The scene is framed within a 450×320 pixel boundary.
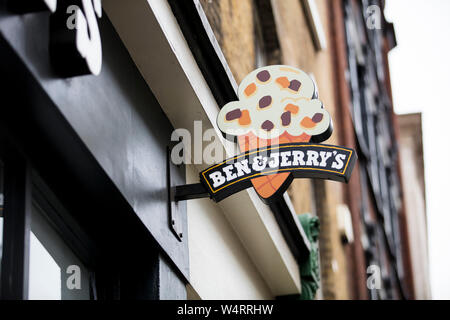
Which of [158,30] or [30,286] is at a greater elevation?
[158,30]

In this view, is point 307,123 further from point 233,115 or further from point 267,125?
point 233,115

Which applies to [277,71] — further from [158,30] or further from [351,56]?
[351,56]

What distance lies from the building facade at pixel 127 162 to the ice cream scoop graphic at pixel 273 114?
0.46 m

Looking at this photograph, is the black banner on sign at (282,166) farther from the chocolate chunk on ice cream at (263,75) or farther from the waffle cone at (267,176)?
the chocolate chunk on ice cream at (263,75)

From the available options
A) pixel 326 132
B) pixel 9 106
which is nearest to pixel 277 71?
pixel 326 132

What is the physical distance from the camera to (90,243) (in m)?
4.76

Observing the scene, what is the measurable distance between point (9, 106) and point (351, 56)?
15.0 m

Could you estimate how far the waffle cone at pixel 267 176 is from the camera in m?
4.89

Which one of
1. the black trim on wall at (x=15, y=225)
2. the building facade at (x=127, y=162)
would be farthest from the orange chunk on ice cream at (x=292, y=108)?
the black trim on wall at (x=15, y=225)

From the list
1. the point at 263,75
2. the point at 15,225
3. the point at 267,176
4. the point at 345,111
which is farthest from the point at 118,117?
the point at 345,111

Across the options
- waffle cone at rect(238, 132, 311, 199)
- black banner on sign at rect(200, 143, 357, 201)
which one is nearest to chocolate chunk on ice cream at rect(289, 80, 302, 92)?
waffle cone at rect(238, 132, 311, 199)

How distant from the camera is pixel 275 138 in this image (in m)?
4.99

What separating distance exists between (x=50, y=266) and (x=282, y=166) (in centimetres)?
143

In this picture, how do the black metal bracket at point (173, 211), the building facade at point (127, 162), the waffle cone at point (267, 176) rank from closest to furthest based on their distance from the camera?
the building facade at point (127, 162) → the waffle cone at point (267, 176) → the black metal bracket at point (173, 211)
